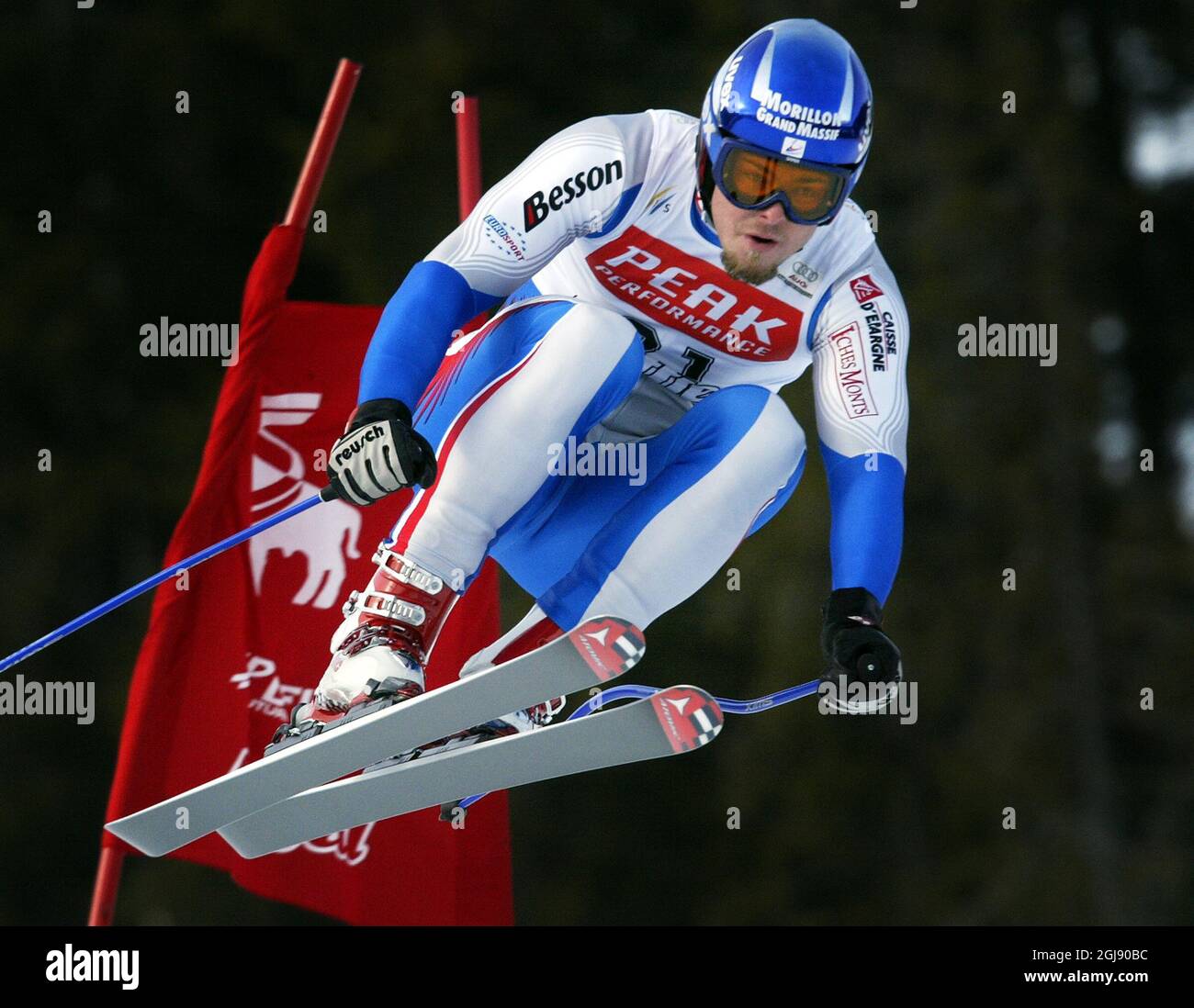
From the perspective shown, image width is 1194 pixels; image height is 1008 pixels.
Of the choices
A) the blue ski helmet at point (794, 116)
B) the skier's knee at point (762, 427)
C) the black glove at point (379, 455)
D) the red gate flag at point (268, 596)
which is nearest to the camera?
the black glove at point (379, 455)

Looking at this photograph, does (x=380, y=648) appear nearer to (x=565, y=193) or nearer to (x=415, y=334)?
(x=415, y=334)

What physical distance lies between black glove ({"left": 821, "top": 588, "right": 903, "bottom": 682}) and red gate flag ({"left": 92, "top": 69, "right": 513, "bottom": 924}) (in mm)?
1254

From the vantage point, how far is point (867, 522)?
3.10 meters

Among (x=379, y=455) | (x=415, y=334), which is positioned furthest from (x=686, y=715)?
(x=415, y=334)

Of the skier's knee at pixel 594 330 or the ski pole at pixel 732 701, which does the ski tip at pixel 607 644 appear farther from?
the skier's knee at pixel 594 330

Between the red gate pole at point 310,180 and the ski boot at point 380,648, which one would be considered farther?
the red gate pole at point 310,180

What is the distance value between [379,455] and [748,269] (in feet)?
2.18

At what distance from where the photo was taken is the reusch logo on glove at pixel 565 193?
9.95 ft

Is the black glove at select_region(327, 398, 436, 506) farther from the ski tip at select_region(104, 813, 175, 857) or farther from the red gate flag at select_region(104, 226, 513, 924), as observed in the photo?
the red gate flag at select_region(104, 226, 513, 924)

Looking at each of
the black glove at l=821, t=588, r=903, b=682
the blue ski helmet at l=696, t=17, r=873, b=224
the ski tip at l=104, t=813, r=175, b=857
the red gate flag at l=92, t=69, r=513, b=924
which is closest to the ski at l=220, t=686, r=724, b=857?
the ski tip at l=104, t=813, r=175, b=857

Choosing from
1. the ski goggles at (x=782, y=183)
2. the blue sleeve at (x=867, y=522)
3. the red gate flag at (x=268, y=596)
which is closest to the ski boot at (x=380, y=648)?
the blue sleeve at (x=867, y=522)

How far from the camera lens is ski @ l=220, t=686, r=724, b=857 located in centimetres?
293

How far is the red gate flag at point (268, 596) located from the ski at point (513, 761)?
101 centimetres

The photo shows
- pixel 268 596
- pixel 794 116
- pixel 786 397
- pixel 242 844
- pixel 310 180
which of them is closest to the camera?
pixel 794 116
